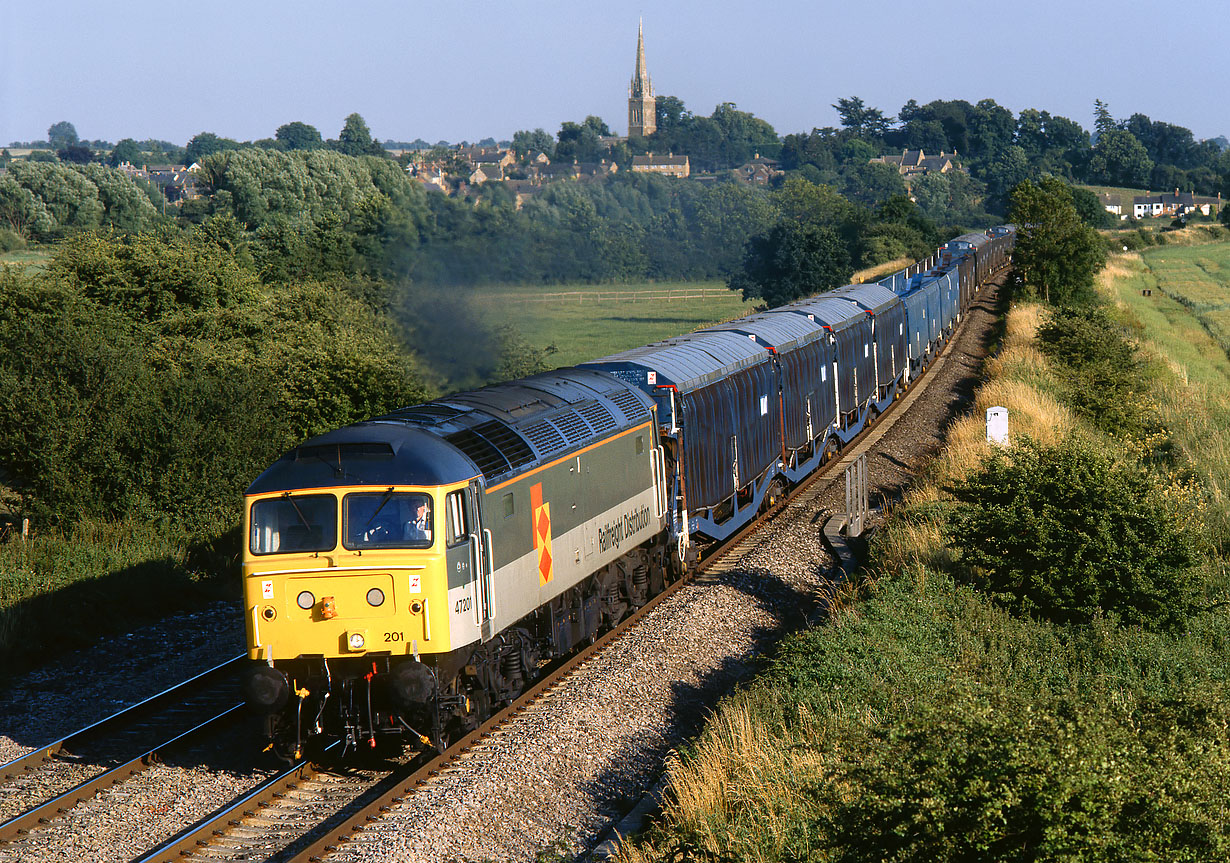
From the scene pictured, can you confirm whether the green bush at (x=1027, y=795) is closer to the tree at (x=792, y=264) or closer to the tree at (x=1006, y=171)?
the tree at (x=792, y=264)

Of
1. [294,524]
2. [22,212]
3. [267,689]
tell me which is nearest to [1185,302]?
[22,212]

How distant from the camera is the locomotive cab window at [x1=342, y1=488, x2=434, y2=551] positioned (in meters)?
10.5

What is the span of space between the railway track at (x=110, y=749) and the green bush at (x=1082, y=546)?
936cm

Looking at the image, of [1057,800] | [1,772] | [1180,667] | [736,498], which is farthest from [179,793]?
[736,498]

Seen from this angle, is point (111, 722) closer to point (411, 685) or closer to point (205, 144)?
point (411, 685)

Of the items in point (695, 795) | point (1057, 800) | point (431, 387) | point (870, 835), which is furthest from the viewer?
point (431, 387)

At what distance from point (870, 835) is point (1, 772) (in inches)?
346

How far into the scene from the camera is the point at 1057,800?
6.05 meters

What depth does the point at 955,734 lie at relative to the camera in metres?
7.07

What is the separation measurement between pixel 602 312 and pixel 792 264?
57.7ft

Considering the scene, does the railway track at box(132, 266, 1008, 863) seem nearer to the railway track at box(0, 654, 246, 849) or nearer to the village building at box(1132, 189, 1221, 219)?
the railway track at box(0, 654, 246, 849)

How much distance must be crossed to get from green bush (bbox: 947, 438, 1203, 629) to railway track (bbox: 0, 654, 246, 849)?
9.36 m

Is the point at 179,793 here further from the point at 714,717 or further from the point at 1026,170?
the point at 1026,170

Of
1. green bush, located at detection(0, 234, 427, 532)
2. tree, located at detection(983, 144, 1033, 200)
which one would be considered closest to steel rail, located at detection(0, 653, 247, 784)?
green bush, located at detection(0, 234, 427, 532)
